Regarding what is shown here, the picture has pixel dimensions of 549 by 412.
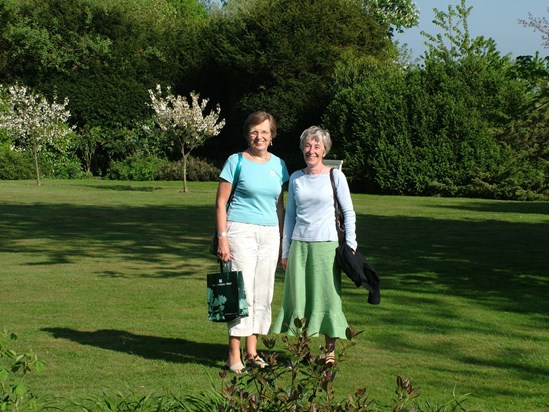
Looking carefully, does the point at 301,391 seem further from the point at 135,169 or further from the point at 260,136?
the point at 135,169

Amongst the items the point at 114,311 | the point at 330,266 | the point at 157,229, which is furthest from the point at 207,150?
the point at 330,266

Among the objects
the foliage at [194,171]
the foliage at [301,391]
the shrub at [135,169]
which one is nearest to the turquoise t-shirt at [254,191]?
the foliage at [301,391]

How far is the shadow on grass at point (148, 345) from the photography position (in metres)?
8.09

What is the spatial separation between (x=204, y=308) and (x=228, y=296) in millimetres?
3344

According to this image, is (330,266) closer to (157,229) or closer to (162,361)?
(162,361)

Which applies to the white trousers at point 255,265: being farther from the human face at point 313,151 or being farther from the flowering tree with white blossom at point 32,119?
the flowering tree with white blossom at point 32,119

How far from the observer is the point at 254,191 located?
297 inches

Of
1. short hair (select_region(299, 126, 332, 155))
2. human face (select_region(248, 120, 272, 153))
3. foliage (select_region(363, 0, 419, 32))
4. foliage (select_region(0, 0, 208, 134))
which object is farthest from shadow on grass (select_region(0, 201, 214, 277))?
foliage (select_region(363, 0, 419, 32))

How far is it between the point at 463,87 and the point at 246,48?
10128 millimetres

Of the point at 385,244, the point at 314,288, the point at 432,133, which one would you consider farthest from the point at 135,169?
the point at 314,288

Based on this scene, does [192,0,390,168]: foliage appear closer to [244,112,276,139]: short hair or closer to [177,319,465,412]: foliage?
[244,112,276,139]: short hair

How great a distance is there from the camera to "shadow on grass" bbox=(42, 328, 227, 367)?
319 inches

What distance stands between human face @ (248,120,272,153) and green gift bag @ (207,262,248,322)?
35.5 inches

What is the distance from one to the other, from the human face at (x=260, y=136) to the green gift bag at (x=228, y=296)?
2.96 ft
